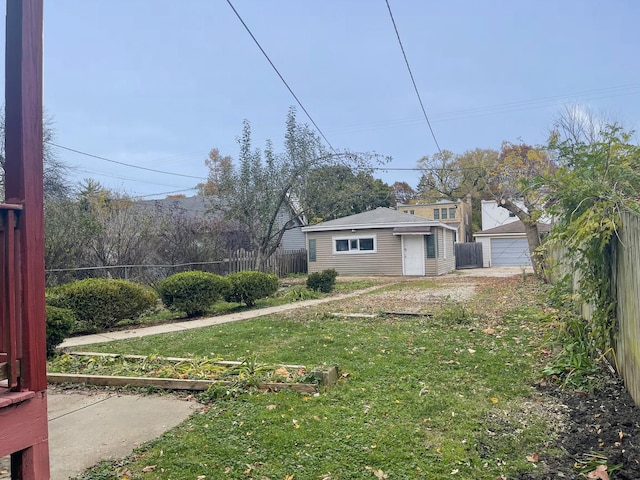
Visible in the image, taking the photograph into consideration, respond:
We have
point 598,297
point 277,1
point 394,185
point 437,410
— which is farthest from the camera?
point 394,185

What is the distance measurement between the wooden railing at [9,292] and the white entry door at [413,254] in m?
19.8

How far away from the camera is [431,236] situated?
68.9 feet

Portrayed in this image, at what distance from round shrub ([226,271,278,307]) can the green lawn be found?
4.08 m

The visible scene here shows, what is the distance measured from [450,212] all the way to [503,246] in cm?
1000

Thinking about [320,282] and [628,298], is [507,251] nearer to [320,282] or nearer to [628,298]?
[320,282]

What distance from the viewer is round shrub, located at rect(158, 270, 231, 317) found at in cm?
975

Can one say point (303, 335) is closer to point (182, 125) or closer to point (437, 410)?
point (437, 410)

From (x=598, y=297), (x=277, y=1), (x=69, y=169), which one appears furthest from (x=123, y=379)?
(x=69, y=169)

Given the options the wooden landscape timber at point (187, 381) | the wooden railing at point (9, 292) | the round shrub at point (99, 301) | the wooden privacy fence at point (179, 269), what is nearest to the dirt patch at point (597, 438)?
the wooden landscape timber at point (187, 381)

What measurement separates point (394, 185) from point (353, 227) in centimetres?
3001

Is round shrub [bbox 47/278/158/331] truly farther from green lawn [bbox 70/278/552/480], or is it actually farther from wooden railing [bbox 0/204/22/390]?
wooden railing [bbox 0/204/22/390]

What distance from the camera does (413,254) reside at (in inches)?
840

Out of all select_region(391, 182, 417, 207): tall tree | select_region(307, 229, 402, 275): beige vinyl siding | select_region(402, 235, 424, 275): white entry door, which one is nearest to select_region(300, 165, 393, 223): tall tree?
select_region(307, 229, 402, 275): beige vinyl siding

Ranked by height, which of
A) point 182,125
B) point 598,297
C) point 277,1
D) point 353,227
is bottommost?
point 598,297
